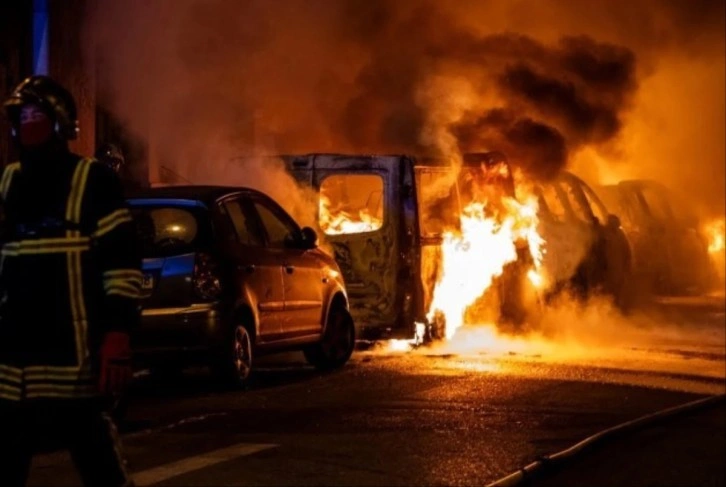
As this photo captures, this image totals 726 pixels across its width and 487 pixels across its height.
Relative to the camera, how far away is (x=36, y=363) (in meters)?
4.70

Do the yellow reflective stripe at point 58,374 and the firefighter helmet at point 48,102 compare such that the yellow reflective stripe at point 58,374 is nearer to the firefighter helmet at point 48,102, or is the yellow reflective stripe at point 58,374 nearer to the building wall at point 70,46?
the firefighter helmet at point 48,102

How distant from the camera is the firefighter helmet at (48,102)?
4758 millimetres

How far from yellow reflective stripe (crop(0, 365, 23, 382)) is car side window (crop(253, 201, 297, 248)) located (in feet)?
22.6

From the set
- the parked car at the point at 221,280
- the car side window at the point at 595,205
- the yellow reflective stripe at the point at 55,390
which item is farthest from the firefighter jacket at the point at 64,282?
the car side window at the point at 595,205

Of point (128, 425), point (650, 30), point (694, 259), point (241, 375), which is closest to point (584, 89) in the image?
point (694, 259)

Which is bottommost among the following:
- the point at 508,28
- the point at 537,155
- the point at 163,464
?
the point at 163,464

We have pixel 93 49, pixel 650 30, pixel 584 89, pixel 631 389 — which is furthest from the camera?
pixel 650 30

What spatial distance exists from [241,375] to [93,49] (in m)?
4.80

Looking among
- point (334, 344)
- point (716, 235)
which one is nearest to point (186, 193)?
point (334, 344)

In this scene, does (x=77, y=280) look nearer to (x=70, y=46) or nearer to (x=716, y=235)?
(x=70, y=46)

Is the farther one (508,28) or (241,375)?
(508,28)

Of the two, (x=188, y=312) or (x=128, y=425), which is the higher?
(x=188, y=312)

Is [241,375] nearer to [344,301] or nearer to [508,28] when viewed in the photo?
[344,301]

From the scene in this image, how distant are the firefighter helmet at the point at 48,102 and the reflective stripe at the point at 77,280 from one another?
0.15m
